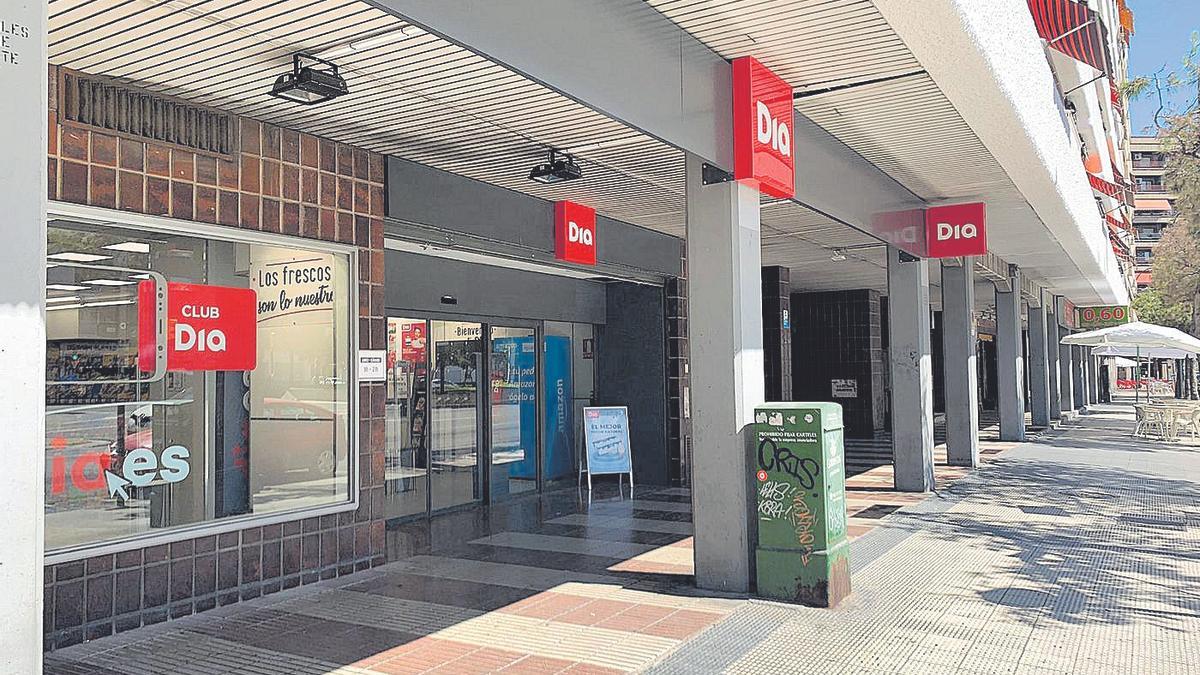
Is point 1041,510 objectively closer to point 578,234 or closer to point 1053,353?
point 578,234

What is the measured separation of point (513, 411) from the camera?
10836 mm

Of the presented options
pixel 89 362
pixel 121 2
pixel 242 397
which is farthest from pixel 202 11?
pixel 242 397

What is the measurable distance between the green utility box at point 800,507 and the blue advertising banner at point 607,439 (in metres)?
5.17

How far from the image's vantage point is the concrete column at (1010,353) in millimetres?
16906

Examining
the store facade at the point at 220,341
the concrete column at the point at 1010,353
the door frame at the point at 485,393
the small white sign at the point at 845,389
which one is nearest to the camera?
the store facade at the point at 220,341

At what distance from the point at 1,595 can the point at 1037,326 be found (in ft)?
73.8

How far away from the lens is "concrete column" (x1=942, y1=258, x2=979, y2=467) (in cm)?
1316

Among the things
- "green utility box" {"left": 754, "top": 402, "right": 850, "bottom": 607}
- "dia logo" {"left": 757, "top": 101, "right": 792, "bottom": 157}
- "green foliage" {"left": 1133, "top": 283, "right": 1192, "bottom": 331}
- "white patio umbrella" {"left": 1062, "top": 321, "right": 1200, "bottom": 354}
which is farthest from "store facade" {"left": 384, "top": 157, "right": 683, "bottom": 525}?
"green foliage" {"left": 1133, "top": 283, "right": 1192, "bottom": 331}

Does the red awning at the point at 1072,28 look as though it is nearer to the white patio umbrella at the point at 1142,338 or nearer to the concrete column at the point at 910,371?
the concrete column at the point at 910,371

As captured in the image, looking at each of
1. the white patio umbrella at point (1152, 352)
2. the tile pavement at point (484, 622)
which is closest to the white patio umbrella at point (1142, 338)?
the white patio umbrella at point (1152, 352)

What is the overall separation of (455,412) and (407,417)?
0.68 meters

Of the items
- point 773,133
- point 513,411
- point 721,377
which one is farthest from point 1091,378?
point 721,377

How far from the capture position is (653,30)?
519 cm

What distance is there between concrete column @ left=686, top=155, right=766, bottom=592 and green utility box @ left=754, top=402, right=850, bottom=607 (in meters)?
0.14
